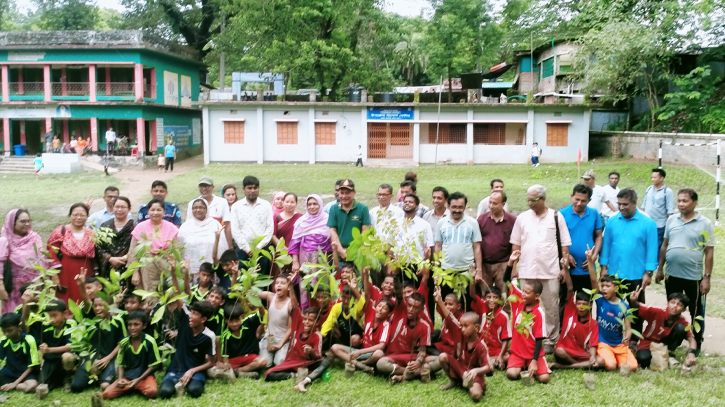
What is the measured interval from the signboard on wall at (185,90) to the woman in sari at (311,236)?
96.4 ft

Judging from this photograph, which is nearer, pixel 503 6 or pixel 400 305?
pixel 400 305

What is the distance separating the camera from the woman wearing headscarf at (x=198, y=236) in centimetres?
684

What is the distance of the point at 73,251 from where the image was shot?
6.61 meters

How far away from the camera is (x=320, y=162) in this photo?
29797 millimetres

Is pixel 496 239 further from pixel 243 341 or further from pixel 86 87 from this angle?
pixel 86 87

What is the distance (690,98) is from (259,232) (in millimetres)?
21700

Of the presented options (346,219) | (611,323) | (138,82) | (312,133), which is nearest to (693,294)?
(611,323)

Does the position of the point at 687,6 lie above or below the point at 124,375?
above

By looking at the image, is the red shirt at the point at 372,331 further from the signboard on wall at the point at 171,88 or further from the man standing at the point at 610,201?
the signboard on wall at the point at 171,88

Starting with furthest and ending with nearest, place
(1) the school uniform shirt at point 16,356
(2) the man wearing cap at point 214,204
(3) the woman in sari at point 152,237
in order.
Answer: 1. (2) the man wearing cap at point 214,204
2. (3) the woman in sari at point 152,237
3. (1) the school uniform shirt at point 16,356

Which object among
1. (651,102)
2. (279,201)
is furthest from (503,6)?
(279,201)

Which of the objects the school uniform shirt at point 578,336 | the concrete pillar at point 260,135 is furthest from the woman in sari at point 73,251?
the concrete pillar at point 260,135

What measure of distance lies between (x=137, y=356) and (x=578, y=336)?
12.8 feet

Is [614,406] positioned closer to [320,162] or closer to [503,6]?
[320,162]
